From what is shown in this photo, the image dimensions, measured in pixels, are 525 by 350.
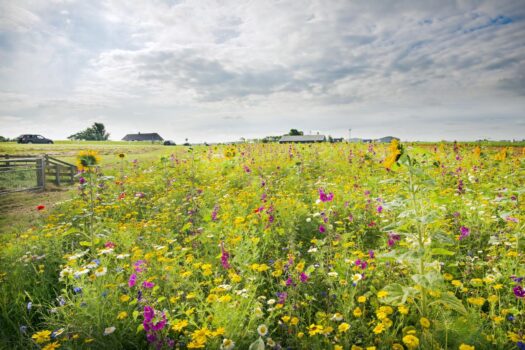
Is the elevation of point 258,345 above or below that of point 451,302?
below

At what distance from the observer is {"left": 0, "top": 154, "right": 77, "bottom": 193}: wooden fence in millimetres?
10473

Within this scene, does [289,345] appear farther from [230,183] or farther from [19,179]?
[19,179]

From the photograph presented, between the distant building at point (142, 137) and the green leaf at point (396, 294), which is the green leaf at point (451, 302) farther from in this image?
the distant building at point (142, 137)

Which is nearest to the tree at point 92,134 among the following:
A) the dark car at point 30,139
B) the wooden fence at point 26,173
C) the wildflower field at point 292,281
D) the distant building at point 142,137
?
the distant building at point 142,137

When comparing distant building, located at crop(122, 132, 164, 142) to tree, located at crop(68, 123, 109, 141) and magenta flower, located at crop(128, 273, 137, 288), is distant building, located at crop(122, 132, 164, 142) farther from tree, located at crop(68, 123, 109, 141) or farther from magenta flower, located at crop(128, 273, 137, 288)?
magenta flower, located at crop(128, 273, 137, 288)

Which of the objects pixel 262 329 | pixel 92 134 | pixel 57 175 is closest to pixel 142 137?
pixel 92 134

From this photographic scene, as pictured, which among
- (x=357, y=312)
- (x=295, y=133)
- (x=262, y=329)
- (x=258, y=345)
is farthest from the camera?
(x=295, y=133)

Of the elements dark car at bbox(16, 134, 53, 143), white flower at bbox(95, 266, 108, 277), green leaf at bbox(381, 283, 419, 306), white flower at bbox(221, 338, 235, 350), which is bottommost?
white flower at bbox(221, 338, 235, 350)

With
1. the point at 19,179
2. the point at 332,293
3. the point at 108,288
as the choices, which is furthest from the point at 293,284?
the point at 19,179

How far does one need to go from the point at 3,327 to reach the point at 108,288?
1.10 metres

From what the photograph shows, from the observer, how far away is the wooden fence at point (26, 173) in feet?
34.4

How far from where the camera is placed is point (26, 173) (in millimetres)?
11328

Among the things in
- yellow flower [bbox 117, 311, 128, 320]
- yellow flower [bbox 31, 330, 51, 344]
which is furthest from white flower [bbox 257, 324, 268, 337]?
yellow flower [bbox 31, 330, 51, 344]

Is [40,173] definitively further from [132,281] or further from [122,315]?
[122,315]
